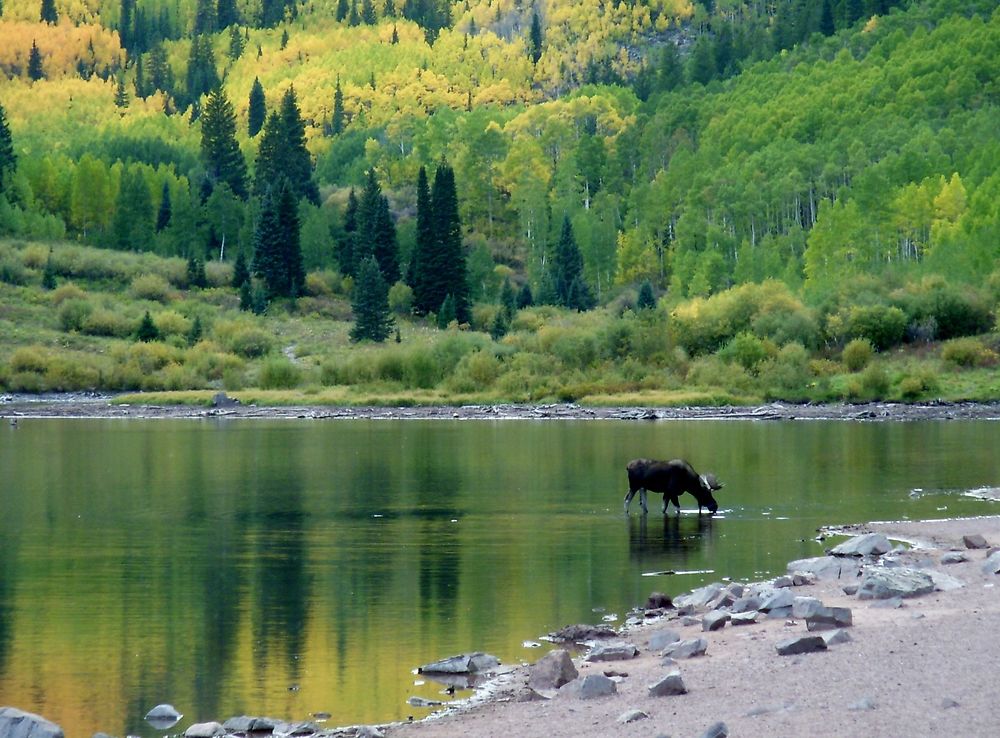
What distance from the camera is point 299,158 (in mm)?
153125

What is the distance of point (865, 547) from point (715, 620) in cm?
719

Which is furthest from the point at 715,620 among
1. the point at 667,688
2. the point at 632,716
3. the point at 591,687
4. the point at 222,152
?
the point at 222,152

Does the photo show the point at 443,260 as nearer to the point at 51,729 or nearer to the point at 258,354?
the point at 258,354

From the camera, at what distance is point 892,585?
2050cm

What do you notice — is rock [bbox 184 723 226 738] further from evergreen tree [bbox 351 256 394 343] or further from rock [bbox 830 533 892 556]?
evergreen tree [bbox 351 256 394 343]

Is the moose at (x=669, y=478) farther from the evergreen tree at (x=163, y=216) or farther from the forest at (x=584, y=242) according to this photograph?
the evergreen tree at (x=163, y=216)

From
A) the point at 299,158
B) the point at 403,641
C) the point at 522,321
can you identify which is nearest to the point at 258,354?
the point at 522,321

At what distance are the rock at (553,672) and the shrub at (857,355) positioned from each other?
6759cm

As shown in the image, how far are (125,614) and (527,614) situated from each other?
224 inches

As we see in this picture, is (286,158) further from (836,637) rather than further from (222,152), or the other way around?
(836,637)

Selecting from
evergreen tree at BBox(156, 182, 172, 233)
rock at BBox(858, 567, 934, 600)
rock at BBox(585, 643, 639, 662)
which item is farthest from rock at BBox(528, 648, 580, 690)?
evergreen tree at BBox(156, 182, 172, 233)

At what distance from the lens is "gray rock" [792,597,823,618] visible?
732 inches

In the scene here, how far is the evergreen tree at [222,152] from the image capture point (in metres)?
156

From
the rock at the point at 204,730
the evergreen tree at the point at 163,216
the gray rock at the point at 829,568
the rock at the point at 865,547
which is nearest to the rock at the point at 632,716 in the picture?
the rock at the point at 204,730
